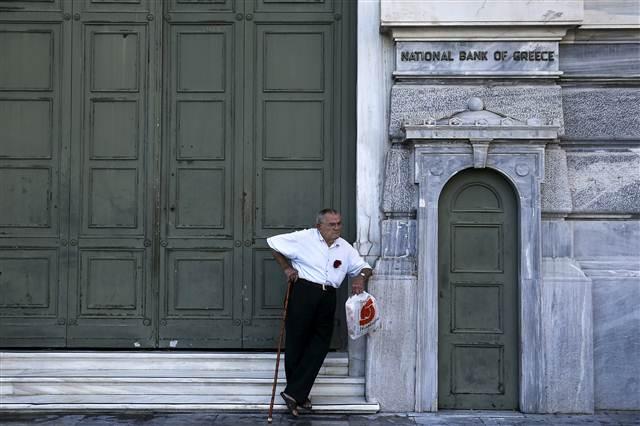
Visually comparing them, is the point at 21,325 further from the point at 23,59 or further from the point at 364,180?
the point at 364,180

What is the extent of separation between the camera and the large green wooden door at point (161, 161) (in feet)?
27.5

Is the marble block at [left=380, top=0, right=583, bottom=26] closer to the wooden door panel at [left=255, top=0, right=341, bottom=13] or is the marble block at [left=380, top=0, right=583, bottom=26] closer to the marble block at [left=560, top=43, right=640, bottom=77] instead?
the marble block at [left=560, top=43, right=640, bottom=77]

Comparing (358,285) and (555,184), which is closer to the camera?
(358,285)

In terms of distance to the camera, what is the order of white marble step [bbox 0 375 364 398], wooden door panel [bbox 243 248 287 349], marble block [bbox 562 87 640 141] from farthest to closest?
wooden door panel [bbox 243 248 287 349]
marble block [bbox 562 87 640 141]
white marble step [bbox 0 375 364 398]

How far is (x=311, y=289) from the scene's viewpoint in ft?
24.4

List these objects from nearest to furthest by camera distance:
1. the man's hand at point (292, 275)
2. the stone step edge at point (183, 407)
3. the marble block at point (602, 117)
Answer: the man's hand at point (292, 275) < the stone step edge at point (183, 407) < the marble block at point (602, 117)

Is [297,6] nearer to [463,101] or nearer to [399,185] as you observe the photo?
[463,101]

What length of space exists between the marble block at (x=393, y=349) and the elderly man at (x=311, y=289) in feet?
1.06

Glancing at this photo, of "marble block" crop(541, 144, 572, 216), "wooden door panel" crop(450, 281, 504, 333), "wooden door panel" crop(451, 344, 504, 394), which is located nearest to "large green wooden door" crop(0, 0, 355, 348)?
"wooden door panel" crop(450, 281, 504, 333)

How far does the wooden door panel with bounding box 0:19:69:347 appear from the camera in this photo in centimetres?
838

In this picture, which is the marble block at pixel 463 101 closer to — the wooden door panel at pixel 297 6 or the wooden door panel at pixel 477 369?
the wooden door panel at pixel 297 6

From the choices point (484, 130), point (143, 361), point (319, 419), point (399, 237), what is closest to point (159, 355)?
point (143, 361)

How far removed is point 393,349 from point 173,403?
6.85 ft

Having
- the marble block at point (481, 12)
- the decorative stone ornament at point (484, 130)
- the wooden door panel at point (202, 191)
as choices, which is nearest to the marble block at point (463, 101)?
the decorative stone ornament at point (484, 130)
